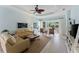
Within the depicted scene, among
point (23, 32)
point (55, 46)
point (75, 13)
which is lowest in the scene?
point (55, 46)

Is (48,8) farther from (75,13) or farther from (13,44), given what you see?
(13,44)

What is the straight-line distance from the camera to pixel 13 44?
2559 mm

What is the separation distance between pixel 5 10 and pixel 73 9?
1.64 m

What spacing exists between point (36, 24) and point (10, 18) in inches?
25.8

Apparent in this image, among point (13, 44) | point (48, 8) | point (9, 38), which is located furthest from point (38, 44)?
point (48, 8)

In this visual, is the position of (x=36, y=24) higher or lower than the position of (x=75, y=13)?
lower

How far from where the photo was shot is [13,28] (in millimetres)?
2586

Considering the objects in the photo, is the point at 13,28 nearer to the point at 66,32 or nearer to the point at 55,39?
the point at 55,39

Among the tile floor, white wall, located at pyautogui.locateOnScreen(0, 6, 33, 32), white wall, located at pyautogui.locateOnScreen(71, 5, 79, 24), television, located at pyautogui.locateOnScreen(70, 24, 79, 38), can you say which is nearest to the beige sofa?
white wall, located at pyautogui.locateOnScreen(0, 6, 33, 32)

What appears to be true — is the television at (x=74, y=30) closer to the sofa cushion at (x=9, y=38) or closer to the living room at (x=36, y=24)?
the living room at (x=36, y=24)

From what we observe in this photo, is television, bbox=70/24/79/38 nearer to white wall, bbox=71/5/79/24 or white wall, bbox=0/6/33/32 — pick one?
white wall, bbox=71/5/79/24

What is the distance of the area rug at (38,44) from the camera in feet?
8.57

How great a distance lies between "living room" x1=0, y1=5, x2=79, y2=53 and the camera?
2535mm

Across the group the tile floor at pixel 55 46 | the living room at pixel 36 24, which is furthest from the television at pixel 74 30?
the tile floor at pixel 55 46
